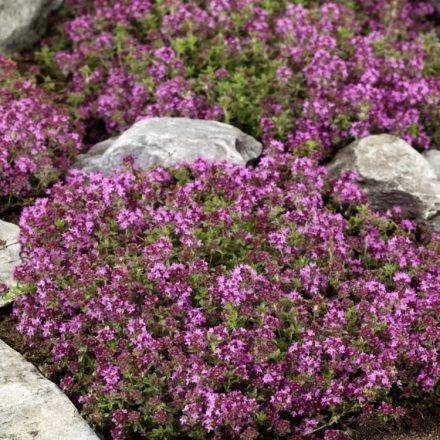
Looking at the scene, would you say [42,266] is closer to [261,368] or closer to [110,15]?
[261,368]

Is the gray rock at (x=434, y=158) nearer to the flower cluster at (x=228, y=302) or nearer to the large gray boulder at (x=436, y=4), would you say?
the flower cluster at (x=228, y=302)

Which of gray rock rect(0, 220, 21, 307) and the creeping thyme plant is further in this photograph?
gray rock rect(0, 220, 21, 307)

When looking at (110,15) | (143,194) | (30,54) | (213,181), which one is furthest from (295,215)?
(30,54)

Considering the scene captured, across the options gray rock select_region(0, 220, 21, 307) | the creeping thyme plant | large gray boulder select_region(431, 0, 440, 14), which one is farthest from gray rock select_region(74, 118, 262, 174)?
large gray boulder select_region(431, 0, 440, 14)

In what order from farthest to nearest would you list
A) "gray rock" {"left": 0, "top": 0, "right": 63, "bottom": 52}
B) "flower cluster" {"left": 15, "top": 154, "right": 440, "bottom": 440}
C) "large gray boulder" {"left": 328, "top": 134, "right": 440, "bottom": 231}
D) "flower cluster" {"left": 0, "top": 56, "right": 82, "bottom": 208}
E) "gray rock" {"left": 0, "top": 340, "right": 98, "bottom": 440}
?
"gray rock" {"left": 0, "top": 0, "right": 63, "bottom": 52} < "flower cluster" {"left": 0, "top": 56, "right": 82, "bottom": 208} < "large gray boulder" {"left": 328, "top": 134, "right": 440, "bottom": 231} < "flower cluster" {"left": 15, "top": 154, "right": 440, "bottom": 440} < "gray rock" {"left": 0, "top": 340, "right": 98, "bottom": 440}

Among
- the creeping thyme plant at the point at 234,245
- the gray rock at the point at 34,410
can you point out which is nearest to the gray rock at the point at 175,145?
the creeping thyme plant at the point at 234,245

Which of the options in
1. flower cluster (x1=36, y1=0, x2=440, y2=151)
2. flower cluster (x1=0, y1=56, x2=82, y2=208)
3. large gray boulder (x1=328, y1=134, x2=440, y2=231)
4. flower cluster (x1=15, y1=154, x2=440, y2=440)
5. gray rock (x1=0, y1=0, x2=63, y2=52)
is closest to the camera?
flower cluster (x1=15, y1=154, x2=440, y2=440)

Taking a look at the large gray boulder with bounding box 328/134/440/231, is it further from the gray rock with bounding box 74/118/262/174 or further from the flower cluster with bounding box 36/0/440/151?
the gray rock with bounding box 74/118/262/174

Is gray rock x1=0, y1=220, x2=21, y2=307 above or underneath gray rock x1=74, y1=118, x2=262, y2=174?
underneath
